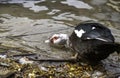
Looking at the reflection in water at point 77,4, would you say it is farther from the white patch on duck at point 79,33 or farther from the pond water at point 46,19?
the white patch on duck at point 79,33

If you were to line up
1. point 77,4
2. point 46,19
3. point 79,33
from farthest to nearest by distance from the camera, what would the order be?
1. point 77,4
2. point 46,19
3. point 79,33

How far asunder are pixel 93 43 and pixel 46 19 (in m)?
2.91

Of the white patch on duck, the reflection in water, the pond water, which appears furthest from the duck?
the reflection in water

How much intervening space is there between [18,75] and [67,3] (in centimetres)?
450

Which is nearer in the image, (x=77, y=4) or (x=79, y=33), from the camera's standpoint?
(x=79, y=33)

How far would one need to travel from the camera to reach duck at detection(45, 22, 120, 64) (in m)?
5.85

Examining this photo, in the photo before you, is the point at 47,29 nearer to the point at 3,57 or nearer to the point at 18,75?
the point at 3,57

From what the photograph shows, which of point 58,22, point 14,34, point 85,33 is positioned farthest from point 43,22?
point 85,33

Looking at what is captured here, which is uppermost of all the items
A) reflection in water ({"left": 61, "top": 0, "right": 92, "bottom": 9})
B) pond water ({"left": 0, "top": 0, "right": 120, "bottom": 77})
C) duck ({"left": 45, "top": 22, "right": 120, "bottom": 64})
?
duck ({"left": 45, "top": 22, "right": 120, "bottom": 64})

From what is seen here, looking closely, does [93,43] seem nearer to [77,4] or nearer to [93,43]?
[93,43]

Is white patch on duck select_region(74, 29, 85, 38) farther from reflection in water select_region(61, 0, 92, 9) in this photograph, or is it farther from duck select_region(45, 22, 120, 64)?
reflection in water select_region(61, 0, 92, 9)

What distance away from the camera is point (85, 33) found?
619 cm

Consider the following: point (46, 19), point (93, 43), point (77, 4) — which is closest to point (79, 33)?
point (93, 43)

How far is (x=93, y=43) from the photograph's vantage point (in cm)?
604
